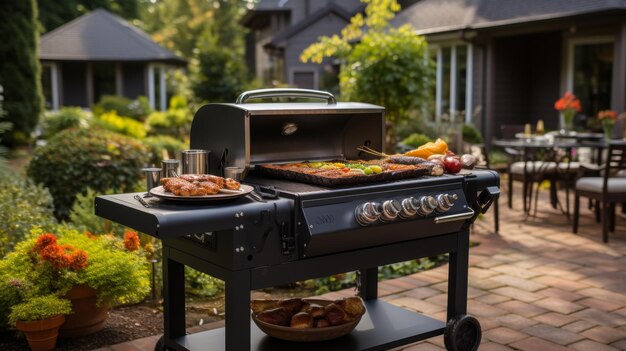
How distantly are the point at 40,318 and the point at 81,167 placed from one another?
3526 millimetres

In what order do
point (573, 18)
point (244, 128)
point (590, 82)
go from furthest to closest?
point (590, 82) < point (573, 18) < point (244, 128)

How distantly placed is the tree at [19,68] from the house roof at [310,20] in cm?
880

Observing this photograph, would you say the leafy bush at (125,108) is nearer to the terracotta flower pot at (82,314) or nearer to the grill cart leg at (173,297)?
the terracotta flower pot at (82,314)

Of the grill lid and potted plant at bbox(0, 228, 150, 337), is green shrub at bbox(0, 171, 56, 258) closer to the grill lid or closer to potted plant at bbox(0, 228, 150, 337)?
potted plant at bbox(0, 228, 150, 337)

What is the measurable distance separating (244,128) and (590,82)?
434 inches

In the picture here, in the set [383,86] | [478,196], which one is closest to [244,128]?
[478,196]

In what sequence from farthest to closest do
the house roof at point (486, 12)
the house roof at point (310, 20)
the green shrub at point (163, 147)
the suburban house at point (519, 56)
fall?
1. the house roof at point (310, 20)
2. the suburban house at point (519, 56)
3. the house roof at point (486, 12)
4. the green shrub at point (163, 147)

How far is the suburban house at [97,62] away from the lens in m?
23.7

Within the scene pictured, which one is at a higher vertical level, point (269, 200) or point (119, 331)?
point (269, 200)

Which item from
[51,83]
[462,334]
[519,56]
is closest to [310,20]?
[51,83]

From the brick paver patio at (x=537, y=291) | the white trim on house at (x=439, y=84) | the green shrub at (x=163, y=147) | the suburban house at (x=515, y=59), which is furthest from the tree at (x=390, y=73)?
the white trim on house at (x=439, y=84)

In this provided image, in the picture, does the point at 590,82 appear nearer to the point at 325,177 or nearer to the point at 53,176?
the point at 53,176

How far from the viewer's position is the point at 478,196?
11.8 feet

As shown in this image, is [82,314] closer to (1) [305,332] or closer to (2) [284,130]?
(1) [305,332]
